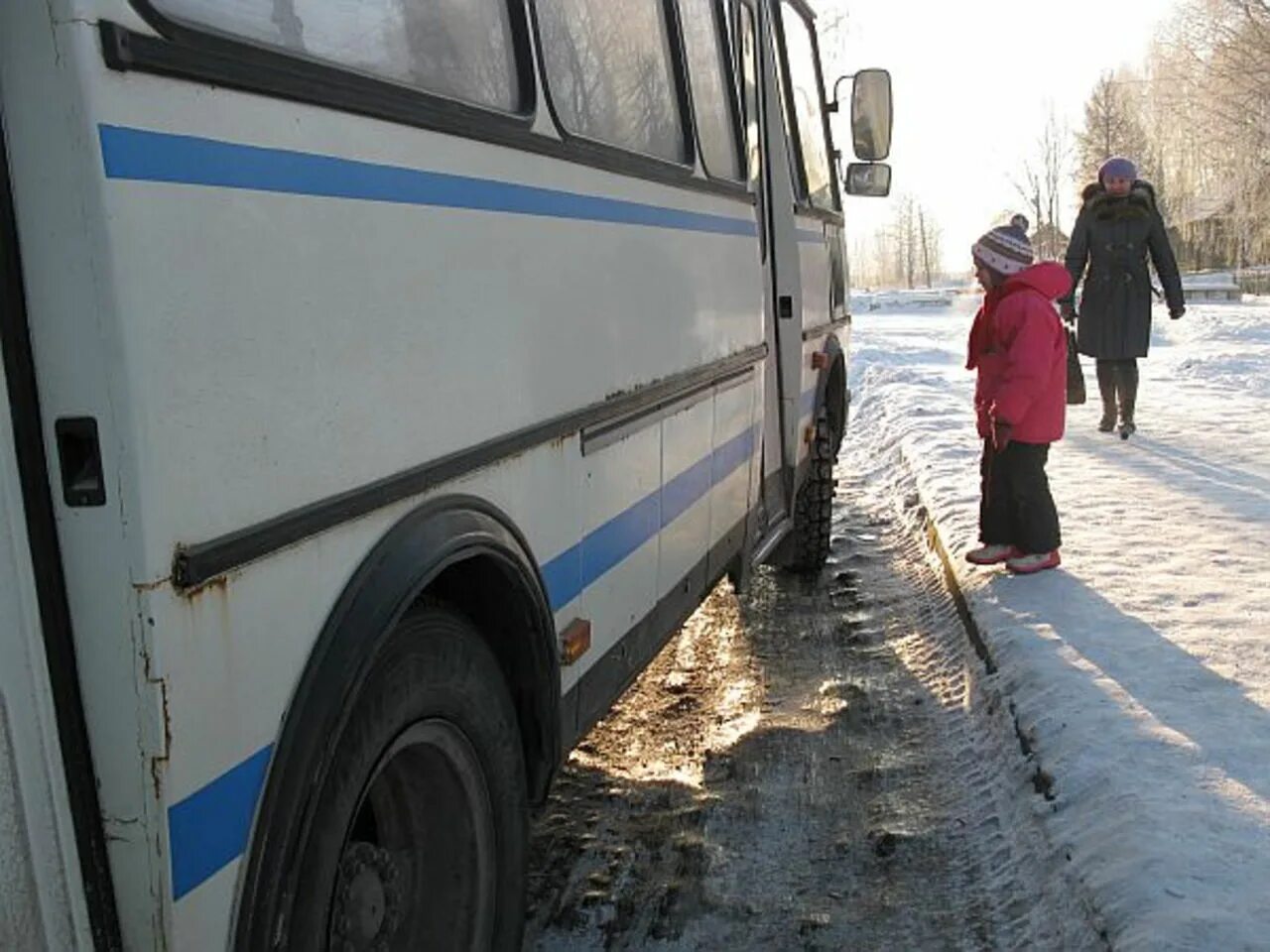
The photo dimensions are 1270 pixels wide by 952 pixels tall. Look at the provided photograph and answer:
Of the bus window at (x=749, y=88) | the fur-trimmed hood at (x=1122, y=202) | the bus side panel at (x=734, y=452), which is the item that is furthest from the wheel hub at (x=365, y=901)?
the fur-trimmed hood at (x=1122, y=202)

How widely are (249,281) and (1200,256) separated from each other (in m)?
56.3

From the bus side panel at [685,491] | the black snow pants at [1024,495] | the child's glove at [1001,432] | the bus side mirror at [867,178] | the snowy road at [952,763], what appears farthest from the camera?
the bus side mirror at [867,178]

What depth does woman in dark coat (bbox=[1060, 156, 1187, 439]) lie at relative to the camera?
26.8ft

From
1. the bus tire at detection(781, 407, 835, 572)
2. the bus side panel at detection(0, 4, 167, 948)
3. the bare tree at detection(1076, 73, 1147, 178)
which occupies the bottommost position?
the bus tire at detection(781, 407, 835, 572)

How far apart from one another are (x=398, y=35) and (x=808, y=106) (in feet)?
14.1

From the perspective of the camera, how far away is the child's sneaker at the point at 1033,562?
5.29 meters

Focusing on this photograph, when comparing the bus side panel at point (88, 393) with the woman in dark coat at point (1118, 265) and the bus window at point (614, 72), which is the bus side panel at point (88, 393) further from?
the woman in dark coat at point (1118, 265)

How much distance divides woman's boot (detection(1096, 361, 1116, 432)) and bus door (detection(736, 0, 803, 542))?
14.5ft

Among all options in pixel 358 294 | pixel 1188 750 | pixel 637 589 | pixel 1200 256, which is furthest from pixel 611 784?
pixel 1200 256

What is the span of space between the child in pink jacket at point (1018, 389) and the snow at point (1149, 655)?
191mm

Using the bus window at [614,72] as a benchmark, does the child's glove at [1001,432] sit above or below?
below

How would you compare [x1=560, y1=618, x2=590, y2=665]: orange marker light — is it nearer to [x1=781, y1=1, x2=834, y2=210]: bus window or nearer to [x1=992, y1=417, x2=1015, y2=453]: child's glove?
[x1=992, y1=417, x2=1015, y2=453]: child's glove

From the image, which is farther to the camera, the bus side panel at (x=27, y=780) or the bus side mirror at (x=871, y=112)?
the bus side mirror at (x=871, y=112)

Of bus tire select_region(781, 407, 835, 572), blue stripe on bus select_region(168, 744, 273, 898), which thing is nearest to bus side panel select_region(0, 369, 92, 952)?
blue stripe on bus select_region(168, 744, 273, 898)
